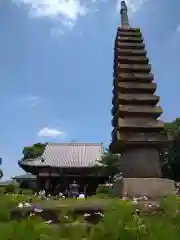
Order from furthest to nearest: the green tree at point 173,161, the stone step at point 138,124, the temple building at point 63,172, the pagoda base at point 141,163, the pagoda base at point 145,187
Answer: the temple building at point 63,172
the green tree at point 173,161
the stone step at point 138,124
the pagoda base at point 141,163
the pagoda base at point 145,187

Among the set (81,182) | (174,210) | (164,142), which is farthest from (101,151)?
(174,210)

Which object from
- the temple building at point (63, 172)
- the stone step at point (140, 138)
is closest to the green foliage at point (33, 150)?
the temple building at point (63, 172)

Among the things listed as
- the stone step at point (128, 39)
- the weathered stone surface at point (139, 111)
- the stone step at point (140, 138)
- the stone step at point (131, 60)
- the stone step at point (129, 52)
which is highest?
the stone step at point (128, 39)

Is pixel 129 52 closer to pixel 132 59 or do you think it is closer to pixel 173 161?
pixel 132 59

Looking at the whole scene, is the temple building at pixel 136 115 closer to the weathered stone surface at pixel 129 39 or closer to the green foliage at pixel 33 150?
the weathered stone surface at pixel 129 39

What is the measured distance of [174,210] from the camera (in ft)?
9.12

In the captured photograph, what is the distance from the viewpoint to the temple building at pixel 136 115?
10.8 meters

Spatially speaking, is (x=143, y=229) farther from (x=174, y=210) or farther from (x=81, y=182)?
(x=81, y=182)

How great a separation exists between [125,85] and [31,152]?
52001 millimetres

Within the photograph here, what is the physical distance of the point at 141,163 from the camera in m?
10.7

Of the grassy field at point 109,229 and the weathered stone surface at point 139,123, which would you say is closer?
the grassy field at point 109,229

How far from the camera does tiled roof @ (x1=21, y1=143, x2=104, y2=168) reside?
35.7 metres

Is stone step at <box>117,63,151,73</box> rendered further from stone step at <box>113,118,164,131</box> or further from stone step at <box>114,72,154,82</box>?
stone step at <box>113,118,164,131</box>

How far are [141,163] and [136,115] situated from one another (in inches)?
70.3
